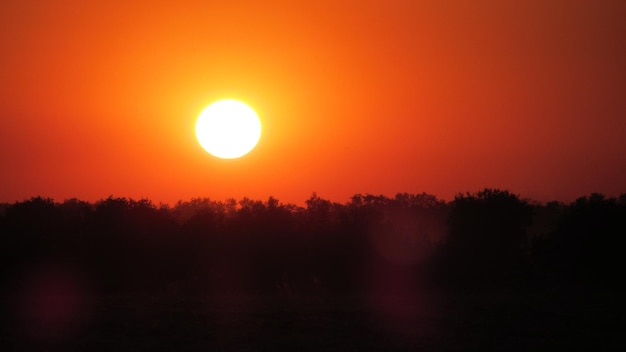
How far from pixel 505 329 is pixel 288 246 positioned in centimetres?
1878

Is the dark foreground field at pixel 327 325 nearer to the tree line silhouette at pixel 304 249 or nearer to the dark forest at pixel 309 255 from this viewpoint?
the dark forest at pixel 309 255

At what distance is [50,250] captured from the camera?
47.2 m

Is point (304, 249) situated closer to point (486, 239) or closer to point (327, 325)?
point (486, 239)

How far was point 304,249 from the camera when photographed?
48.0m

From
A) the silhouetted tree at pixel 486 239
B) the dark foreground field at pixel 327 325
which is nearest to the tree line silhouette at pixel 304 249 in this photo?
the silhouetted tree at pixel 486 239

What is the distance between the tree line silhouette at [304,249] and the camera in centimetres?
4669

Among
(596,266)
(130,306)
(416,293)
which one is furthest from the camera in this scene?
(596,266)

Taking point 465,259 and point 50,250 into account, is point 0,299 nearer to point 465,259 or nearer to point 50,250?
point 50,250

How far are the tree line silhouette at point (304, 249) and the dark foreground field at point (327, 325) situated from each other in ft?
23.2

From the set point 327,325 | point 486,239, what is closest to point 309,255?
point 486,239

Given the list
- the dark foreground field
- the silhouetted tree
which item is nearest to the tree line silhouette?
the silhouetted tree

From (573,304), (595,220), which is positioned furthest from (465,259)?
(573,304)

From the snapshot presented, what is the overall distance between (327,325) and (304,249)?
1638cm

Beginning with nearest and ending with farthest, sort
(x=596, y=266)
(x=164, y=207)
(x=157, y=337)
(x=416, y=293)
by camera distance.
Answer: (x=157, y=337) < (x=416, y=293) < (x=596, y=266) < (x=164, y=207)
